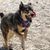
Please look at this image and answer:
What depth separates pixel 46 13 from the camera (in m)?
7.06

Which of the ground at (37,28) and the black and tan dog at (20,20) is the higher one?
the black and tan dog at (20,20)

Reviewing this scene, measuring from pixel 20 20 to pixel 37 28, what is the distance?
→ 1672mm

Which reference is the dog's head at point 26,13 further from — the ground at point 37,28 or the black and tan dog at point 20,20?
the ground at point 37,28

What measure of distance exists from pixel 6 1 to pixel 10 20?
3215 mm

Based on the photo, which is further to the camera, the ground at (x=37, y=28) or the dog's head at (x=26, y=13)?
the ground at (x=37, y=28)

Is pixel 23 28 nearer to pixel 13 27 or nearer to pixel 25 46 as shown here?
pixel 13 27

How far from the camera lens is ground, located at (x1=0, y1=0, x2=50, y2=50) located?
217 inches

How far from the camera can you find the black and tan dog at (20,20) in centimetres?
452

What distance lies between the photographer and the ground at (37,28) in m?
5.51

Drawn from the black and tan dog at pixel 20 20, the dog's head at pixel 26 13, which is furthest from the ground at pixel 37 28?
the dog's head at pixel 26 13

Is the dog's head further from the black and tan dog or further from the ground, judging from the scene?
the ground

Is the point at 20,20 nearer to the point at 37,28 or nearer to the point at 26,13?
the point at 26,13

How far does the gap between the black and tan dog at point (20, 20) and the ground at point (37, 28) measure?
636mm

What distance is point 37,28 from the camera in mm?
6199
